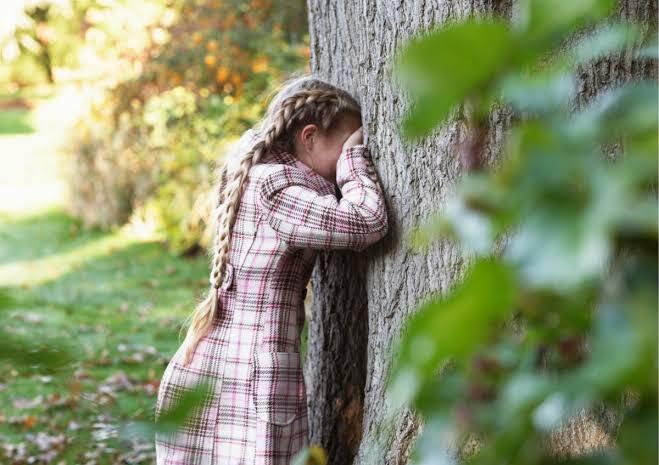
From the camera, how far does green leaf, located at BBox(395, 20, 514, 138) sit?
1.90 ft

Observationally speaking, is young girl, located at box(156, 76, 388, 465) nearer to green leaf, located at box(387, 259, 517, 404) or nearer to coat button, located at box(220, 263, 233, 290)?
coat button, located at box(220, 263, 233, 290)

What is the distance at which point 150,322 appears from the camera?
269 inches

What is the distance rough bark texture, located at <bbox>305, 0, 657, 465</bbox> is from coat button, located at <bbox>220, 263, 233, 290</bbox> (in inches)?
15.6

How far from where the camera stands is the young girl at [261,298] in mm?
2623

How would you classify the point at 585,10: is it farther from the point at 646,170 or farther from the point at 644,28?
the point at 644,28

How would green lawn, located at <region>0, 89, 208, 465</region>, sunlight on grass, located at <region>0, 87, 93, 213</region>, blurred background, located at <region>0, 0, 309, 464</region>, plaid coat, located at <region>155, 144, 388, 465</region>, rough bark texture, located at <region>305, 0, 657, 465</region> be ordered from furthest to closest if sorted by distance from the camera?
sunlight on grass, located at <region>0, 87, 93, 213</region>, blurred background, located at <region>0, 0, 309, 464</region>, green lawn, located at <region>0, 89, 208, 465</region>, plaid coat, located at <region>155, 144, 388, 465</region>, rough bark texture, located at <region>305, 0, 657, 465</region>

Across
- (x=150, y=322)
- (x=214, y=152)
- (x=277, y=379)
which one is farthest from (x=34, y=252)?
(x=277, y=379)

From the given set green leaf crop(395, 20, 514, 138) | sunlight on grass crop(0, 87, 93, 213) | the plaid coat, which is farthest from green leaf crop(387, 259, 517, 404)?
sunlight on grass crop(0, 87, 93, 213)

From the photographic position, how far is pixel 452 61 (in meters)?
0.59

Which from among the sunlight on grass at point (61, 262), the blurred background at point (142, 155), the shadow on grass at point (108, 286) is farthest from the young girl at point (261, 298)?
the sunlight on grass at point (61, 262)

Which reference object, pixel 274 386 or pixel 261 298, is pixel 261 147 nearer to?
pixel 261 298

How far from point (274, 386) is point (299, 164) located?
2.21 feet

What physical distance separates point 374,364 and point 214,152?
597 cm

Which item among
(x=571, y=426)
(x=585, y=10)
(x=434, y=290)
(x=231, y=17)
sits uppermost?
(x=231, y=17)
